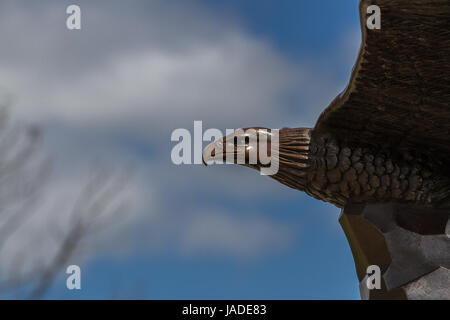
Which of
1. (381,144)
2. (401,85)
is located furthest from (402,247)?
(401,85)

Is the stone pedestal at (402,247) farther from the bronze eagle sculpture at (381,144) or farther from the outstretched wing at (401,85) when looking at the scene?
the outstretched wing at (401,85)

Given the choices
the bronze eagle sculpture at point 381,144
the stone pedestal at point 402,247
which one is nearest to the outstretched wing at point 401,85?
the bronze eagle sculpture at point 381,144

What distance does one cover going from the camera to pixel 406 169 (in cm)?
365

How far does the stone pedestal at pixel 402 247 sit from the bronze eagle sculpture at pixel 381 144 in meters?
0.01

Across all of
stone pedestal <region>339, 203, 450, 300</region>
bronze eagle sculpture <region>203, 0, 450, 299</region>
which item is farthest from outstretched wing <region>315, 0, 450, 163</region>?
stone pedestal <region>339, 203, 450, 300</region>

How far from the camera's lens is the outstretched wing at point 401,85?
3.05m

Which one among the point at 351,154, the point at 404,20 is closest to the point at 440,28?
the point at 404,20

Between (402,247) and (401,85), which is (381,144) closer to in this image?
(401,85)

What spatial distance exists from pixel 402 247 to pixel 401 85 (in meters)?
0.83

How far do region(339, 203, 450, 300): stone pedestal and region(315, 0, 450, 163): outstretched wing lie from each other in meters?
0.37

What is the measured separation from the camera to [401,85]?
3.38 meters

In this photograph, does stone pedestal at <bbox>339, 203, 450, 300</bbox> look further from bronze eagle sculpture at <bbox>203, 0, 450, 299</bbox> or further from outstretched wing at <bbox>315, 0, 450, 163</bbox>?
outstretched wing at <bbox>315, 0, 450, 163</bbox>

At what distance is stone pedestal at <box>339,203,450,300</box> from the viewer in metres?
3.42
